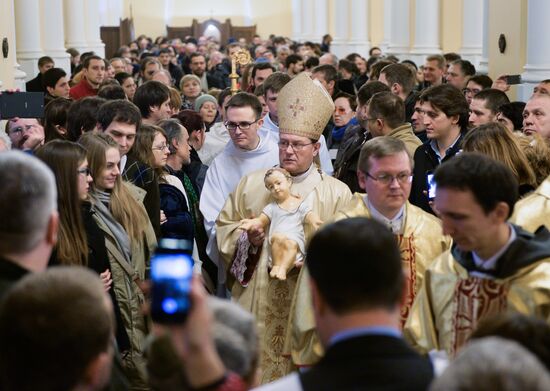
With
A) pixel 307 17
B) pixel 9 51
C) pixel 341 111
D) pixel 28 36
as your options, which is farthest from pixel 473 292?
pixel 307 17

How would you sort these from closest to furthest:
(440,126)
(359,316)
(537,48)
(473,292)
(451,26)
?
1. (359,316)
2. (473,292)
3. (440,126)
4. (537,48)
5. (451,26)

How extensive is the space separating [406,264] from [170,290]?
10.4ft

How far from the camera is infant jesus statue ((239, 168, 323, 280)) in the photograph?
6145 millimetres

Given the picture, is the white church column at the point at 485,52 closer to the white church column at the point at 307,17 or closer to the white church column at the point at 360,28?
the white church column at the point at 360,28

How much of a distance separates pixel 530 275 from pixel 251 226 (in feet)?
8.16

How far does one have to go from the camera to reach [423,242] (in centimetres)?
550

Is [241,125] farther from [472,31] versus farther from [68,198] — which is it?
[472,31]

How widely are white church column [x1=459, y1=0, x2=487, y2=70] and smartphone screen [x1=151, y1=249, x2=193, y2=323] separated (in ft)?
54.9

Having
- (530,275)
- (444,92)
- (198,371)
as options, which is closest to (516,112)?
(444,92)

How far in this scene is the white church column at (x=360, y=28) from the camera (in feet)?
96.2

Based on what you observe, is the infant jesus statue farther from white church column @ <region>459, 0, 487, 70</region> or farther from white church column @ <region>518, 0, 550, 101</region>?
white church column @ <region>459, 0, 487, 70</region>

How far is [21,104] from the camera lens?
7.10 meters

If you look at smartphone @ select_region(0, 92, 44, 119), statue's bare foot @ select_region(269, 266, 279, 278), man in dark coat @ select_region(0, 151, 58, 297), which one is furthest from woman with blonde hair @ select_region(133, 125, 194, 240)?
man in dark coat @ select_region(0, 151, 58, 297)

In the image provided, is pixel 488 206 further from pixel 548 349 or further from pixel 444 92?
pixel 444 92
